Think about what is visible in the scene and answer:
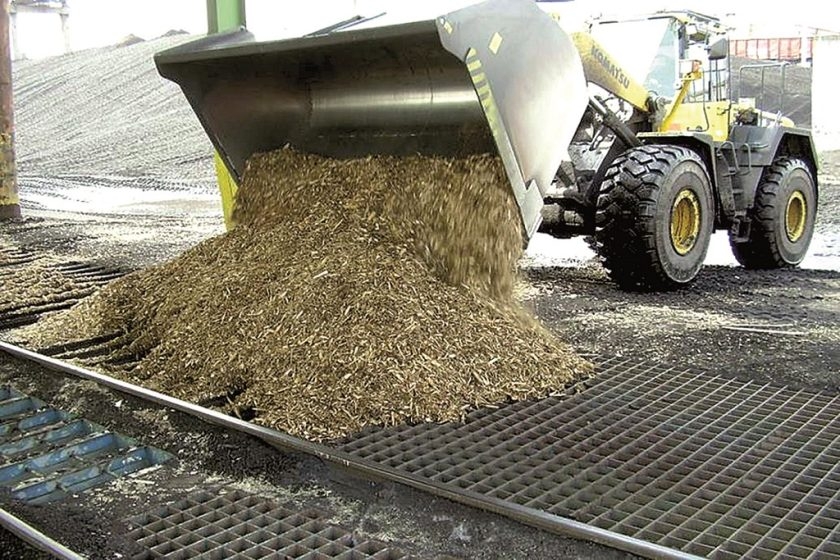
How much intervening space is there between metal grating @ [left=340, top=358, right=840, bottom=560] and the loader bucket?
3.35 ft

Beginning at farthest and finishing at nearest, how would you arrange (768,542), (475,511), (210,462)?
(210,462), (475,511), (768,542)

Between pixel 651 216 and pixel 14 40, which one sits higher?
pixel 14 40

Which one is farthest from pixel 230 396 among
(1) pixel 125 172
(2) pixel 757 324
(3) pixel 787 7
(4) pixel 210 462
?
(3) pixel 787 7

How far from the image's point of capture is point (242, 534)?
2914 mm

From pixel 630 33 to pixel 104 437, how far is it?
5326mm

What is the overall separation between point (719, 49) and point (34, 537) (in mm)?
6020

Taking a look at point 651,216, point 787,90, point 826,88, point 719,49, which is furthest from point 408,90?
point 787,90

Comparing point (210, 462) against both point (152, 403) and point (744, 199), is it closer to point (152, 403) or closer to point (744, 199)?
point (152, 403)

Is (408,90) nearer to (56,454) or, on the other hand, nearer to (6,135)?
(56,454)

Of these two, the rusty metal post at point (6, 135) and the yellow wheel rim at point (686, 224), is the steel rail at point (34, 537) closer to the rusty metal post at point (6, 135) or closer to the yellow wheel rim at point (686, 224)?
the yellow wheel rim at point (686, 224)

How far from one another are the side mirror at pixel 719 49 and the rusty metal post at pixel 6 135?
8471mm

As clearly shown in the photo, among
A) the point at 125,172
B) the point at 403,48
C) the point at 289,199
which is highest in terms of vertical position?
the point at 403,48

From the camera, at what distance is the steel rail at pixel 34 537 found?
8.84 feet

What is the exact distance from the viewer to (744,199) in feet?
24.8
